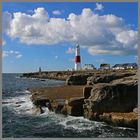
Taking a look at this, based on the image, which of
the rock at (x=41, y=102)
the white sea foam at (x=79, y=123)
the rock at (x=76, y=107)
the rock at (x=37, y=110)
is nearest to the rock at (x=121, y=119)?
the white sea foam at (x=79, y=123)

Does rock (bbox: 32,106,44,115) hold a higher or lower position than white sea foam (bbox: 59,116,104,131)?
higher

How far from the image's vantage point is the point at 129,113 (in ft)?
34.3

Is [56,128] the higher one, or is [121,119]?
[121,119]

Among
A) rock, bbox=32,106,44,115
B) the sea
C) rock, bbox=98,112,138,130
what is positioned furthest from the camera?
rock, bbox=32,106,44,115

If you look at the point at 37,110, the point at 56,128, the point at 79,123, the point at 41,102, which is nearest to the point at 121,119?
the point at 79,123

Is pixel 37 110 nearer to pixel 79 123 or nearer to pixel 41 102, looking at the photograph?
pixel 41 102

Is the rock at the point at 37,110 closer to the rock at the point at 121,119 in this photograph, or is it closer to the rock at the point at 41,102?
the rock at the point at 41,102

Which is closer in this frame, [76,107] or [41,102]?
[76,107]

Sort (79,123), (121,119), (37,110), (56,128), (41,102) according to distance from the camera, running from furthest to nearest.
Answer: (41,102)
(37,110)
(79,123)
(56,128)
(121,119)

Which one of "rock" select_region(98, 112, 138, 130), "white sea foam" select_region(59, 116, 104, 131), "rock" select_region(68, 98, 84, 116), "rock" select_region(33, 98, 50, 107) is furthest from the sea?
"rock" select_region(33, 98, 50, 107)

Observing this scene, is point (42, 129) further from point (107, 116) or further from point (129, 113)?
point (129, 113)

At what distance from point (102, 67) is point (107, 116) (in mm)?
42316

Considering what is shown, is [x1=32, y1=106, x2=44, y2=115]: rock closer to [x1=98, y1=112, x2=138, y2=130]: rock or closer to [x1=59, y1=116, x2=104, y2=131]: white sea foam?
[x1=59, y1=116, x2=104, y2=131]: white sea foam

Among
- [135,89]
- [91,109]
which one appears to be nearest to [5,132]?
[91,109]
